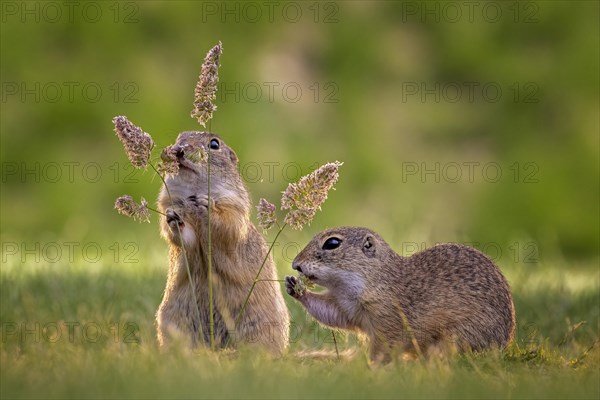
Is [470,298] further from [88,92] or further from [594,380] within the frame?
[88,92]

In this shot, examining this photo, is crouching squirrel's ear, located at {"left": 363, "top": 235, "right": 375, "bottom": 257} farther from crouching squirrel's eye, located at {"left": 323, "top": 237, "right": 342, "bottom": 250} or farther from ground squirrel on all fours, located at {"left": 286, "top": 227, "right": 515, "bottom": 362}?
crouching squirrel's eye, located at {"left": 323, "top": 237, "right": 342, "bottom": 250}

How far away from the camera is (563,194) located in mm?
14523

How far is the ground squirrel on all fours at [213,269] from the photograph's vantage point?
5.93 metres

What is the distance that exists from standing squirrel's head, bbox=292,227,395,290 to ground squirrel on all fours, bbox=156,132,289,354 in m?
0.30

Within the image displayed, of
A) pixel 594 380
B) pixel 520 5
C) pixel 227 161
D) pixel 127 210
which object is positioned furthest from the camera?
pixel 520 5

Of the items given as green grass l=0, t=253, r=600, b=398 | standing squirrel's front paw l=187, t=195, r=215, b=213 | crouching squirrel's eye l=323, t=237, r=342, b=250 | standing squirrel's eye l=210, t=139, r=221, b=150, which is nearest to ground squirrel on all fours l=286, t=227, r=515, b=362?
crouching squirrel's eye l=323, t=237, r=342, b=250

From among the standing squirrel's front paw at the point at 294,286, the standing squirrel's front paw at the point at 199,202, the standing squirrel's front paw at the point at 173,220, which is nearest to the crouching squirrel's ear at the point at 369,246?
the standing squirrel's front paw at the point at 294,286

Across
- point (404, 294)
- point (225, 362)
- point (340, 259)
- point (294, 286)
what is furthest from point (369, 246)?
point (225, 362)

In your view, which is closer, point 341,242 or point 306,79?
point 341,242

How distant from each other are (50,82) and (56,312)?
840 centimetres

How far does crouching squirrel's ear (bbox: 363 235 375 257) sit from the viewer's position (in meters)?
6.02

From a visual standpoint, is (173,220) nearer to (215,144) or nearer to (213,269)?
(213,269)

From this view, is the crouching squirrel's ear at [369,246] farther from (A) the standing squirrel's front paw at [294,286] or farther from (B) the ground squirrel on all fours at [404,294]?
(A) the standing squirrel's front paw at [294,286]

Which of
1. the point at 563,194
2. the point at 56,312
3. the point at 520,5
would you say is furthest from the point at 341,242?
the point at 520,5
